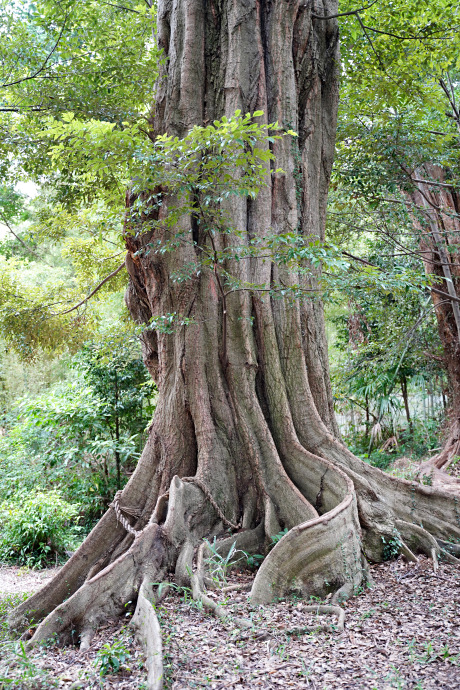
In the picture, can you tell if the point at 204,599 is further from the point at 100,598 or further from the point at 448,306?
the point at 448,306

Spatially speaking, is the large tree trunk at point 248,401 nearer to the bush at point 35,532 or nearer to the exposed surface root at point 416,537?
the exposed surface root at point 416,537

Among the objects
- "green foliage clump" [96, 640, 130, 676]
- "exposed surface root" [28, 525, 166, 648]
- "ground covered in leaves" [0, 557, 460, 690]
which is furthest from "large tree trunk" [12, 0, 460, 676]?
"green foliage clump" [96, 640, 130, 676]

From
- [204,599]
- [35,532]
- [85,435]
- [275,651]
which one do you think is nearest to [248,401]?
[204,599]

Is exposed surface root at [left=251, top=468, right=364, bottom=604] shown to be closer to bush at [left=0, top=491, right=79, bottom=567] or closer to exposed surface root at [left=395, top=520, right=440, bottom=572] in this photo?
exposed surface root at [left=395, top=520, right=440, bottom=572]

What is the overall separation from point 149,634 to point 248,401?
83.1 inches

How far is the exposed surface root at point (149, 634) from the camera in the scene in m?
2.53

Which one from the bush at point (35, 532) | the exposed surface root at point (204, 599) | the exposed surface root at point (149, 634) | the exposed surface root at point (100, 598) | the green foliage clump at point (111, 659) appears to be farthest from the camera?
the bush at point (35, 532)

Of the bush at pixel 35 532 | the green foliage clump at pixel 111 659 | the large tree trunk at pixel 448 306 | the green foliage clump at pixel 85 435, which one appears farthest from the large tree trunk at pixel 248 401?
the large tree trunk at pixel 448 306

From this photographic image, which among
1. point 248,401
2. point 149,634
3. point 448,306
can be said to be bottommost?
point 149,634

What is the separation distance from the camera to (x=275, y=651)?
2.87 metres

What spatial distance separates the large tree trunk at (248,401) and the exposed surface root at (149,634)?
0.22 meters

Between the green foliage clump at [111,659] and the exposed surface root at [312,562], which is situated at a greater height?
the exposed surface root at [312,562]

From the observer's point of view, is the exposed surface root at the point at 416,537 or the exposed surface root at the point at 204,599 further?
the exposed surface root at the point at 416,537

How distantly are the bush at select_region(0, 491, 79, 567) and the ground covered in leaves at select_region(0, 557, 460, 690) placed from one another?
12.6 feet
